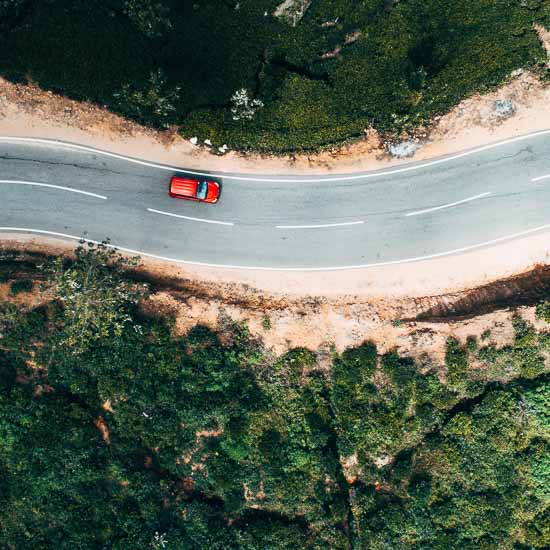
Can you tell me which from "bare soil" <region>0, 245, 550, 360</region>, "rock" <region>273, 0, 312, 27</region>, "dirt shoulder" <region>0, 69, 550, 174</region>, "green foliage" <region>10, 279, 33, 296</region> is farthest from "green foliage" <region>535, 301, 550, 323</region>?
"green foliage" <region>10, 279, 33, 296</region>

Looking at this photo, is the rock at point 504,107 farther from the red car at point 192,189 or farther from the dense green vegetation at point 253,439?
the red car at point 192,189

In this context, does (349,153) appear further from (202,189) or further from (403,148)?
(202,189)

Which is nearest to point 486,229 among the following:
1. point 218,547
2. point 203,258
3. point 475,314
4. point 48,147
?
point 475,314

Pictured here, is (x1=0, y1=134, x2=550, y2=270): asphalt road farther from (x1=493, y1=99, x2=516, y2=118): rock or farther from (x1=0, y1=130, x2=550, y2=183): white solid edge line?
(x1=493, y1=99, x2=516, y2=118): rock

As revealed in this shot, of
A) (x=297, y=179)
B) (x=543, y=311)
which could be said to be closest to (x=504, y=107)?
(x=543, y=311)

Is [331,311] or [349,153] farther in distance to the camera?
[331,311]

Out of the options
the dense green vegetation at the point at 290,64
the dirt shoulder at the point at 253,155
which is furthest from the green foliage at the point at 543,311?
the dense green vegetation at the point at 290,64
